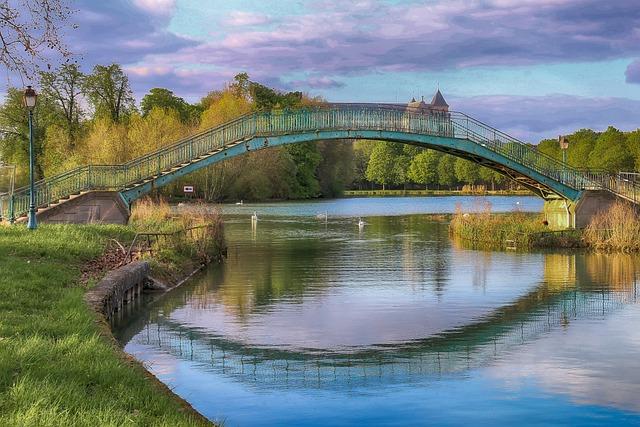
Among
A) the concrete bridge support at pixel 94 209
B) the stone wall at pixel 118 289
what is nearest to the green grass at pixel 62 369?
the stone wall at pixel 118 289

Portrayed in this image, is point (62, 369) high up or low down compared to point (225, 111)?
down

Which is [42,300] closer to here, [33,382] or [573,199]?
[33,382]

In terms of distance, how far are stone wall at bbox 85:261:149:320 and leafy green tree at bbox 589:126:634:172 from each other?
80620mm

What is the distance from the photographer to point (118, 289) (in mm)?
18578

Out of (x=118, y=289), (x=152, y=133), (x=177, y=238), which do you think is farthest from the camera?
(x=152, y=133)

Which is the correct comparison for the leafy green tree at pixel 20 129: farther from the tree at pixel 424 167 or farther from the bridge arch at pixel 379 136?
the tree at pixel 424 167

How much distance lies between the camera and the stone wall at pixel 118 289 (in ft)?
52.8

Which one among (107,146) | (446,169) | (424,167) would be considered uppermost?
(424,167)

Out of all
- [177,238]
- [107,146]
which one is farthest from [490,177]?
[177,238]

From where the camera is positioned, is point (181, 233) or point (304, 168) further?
point (304, 168)

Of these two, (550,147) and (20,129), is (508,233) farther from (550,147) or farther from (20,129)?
→ (550,147)

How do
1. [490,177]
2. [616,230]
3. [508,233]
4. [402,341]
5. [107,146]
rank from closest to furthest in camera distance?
[402,341] < [616,230] < [508,233] < [107,146] < [490,177]

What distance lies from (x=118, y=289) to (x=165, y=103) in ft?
267

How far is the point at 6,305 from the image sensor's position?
1335cm
